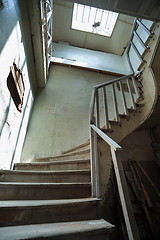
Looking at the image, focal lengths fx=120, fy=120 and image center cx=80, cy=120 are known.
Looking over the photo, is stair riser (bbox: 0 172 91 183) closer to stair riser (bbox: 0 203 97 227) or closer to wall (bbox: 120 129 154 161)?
stair riser (bbox: 0 203 97 227)

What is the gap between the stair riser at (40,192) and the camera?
44.4 inches

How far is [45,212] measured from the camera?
0.93m

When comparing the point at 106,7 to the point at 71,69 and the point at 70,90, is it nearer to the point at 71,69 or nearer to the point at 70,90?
the point at 70,90

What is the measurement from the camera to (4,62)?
4.88 ft

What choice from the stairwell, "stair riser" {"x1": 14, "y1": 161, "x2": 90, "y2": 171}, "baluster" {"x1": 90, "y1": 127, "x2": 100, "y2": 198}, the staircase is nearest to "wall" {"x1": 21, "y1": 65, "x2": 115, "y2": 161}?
"stair riser" {"x1": 14, "y1": 161, "x2": 90, "y2": 171}

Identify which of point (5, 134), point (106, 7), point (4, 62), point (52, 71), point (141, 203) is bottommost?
point (141, 203)

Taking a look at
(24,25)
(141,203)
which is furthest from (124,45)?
(141,203)

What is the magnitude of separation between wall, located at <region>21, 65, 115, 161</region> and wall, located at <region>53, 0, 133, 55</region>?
1.70 metres

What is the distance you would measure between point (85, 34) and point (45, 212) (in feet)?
19.6

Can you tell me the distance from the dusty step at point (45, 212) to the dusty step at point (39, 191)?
0.62 ft

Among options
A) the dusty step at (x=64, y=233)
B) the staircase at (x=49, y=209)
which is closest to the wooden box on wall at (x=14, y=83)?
the staircase at (x=49, y=209)

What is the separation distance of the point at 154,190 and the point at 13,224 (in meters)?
3.15

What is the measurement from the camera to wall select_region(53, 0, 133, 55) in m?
4.56

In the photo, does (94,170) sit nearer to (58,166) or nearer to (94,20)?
(58,166)
